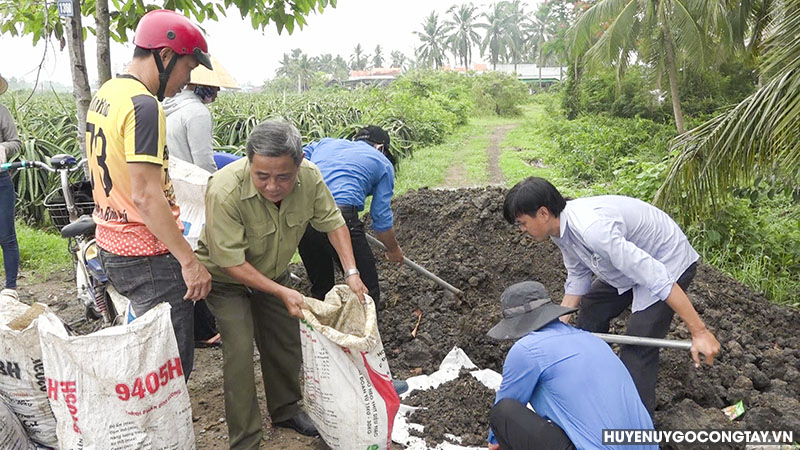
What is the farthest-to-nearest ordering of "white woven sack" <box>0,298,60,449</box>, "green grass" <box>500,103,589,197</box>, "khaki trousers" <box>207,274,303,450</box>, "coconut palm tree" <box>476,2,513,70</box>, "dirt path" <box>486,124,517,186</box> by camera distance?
"coconut palm tree" <box>476,2,513,70</box> → "dirt path" <box>486,124,517,186</box> → "green grass" <box>500,103,589,197</box> → "khaki trousers" <box>207,274,303,450</box> → "white woven sack" <box>0,298,60,449</box>

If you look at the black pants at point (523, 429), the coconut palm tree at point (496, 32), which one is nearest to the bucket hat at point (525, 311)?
the black pants at point (523, 429)

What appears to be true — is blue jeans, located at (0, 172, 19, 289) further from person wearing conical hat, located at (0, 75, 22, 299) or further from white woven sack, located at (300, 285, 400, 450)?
white woven sack, located at (300, 285, 400, 450)

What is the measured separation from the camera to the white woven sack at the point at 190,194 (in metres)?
3.04

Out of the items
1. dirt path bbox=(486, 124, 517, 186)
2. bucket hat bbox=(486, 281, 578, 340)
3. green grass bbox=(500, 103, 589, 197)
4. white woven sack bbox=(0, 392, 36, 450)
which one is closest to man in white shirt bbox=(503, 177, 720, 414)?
bucket hat bbox=(486, 281, 578, 340)

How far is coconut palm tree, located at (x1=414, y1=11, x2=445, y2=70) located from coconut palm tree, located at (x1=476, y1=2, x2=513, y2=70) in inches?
197

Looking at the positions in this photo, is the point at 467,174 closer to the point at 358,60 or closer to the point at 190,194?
the point at 190,194

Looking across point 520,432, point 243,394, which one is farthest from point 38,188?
point 520,432

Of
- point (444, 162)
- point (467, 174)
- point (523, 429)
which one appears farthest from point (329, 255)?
point (444, 162)

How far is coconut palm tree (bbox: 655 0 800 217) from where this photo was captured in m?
3.84

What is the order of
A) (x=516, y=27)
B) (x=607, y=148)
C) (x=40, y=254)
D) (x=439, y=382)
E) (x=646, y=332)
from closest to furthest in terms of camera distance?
(x=646, y=332)
(x=439, y=382)
(x=40, y=254)
(x=607, y=148)
(x=516, y=27)

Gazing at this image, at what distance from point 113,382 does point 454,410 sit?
169cm

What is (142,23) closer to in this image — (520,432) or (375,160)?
(375,160)

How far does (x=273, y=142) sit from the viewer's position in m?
2.31

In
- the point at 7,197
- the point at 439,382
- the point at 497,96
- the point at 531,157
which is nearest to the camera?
the point at 439,382
